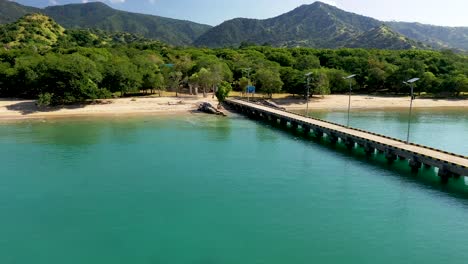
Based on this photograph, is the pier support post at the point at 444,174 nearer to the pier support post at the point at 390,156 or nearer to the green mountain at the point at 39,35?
the pier support post at the point at 390,156

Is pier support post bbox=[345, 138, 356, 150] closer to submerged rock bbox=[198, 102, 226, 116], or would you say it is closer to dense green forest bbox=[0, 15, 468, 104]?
submerged rock bbox=[198, 102, 226, 116]

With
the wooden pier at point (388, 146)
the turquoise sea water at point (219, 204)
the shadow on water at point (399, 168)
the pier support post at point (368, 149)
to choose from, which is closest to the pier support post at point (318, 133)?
the wooden pier at point (388, 146)

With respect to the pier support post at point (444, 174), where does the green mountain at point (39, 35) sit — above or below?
above

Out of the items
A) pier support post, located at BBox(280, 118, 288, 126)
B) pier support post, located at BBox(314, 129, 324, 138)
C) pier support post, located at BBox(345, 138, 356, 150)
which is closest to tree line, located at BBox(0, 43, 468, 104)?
pier support post, located at BBox(280, 118, 288, 126)

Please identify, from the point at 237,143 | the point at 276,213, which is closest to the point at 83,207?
the point at 276,213

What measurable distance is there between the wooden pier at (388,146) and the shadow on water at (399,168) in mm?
561

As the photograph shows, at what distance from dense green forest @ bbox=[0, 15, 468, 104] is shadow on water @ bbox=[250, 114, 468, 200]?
2753cm

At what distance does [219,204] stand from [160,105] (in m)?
48.5

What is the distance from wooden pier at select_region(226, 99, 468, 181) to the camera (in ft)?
101

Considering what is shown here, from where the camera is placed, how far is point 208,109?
226 ft

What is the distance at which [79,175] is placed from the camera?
3350cm

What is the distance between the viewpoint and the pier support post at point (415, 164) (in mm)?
33916

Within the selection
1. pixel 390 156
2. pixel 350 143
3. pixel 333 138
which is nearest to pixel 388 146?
pixel 390 156

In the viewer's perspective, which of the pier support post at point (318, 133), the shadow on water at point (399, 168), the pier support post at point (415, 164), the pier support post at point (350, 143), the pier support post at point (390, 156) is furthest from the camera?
the pier support post at point (318, 133)
